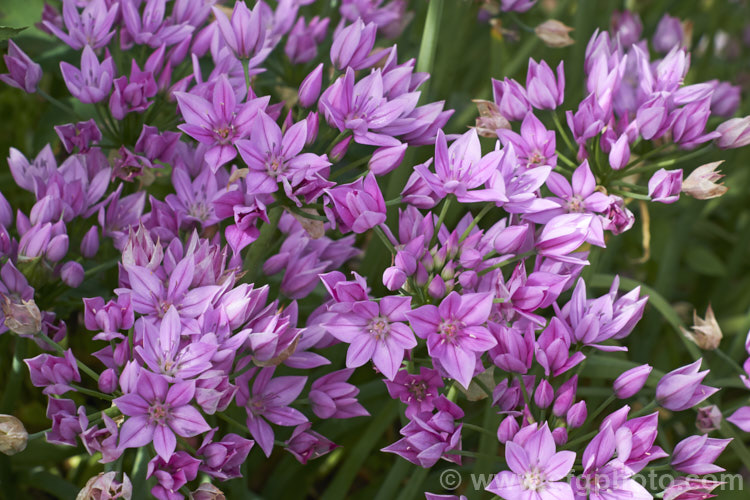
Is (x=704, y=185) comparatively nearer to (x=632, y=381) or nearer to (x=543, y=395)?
(x=632, y=381)

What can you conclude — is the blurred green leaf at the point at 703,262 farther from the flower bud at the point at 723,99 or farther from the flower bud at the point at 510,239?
the flower bud at the point at 510,239

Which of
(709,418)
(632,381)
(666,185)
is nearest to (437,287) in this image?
(632,381)

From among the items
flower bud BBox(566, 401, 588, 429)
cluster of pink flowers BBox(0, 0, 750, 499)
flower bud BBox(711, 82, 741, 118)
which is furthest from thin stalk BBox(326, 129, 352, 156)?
flower bud BBox(711, 82, 741, 118)

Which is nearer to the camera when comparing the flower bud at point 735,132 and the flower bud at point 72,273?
the flower bud at point 72,273

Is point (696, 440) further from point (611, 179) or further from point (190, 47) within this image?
point (190, 47)

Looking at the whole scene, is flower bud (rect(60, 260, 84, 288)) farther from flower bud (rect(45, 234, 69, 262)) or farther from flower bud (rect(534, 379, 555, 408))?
flower bud (rect(534, 379, 555, 408))

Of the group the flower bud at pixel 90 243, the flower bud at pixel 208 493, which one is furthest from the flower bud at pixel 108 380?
the flower bud at pixel 90 243
